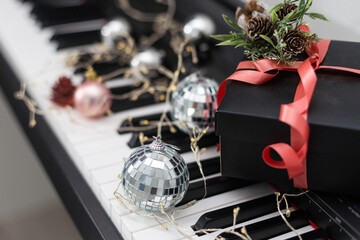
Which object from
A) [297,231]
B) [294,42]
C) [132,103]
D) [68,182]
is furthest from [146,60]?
[297,231]

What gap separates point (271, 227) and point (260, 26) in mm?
328

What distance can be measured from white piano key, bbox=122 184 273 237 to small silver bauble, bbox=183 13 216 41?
0.41m

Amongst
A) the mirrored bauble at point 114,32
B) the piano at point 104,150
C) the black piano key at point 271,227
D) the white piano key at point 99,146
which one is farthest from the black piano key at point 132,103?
the black piano key at point 271,227

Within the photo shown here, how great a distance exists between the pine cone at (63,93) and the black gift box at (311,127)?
0.46m

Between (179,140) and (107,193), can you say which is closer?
(107,193)

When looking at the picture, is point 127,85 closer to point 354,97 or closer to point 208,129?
point 208,129

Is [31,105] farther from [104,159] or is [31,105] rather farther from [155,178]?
[155,178]

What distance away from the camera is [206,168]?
88 centimetres

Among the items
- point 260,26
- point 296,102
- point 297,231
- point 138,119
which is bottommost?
point 297,231

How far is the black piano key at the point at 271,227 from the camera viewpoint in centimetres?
72

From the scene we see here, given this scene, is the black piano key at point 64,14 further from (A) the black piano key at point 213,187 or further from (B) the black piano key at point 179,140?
(A) the black piano key at point 213,187

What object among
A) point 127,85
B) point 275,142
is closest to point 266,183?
point 275,142

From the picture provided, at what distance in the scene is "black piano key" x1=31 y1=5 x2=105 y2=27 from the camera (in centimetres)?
150

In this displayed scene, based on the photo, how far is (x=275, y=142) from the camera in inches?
28.5
